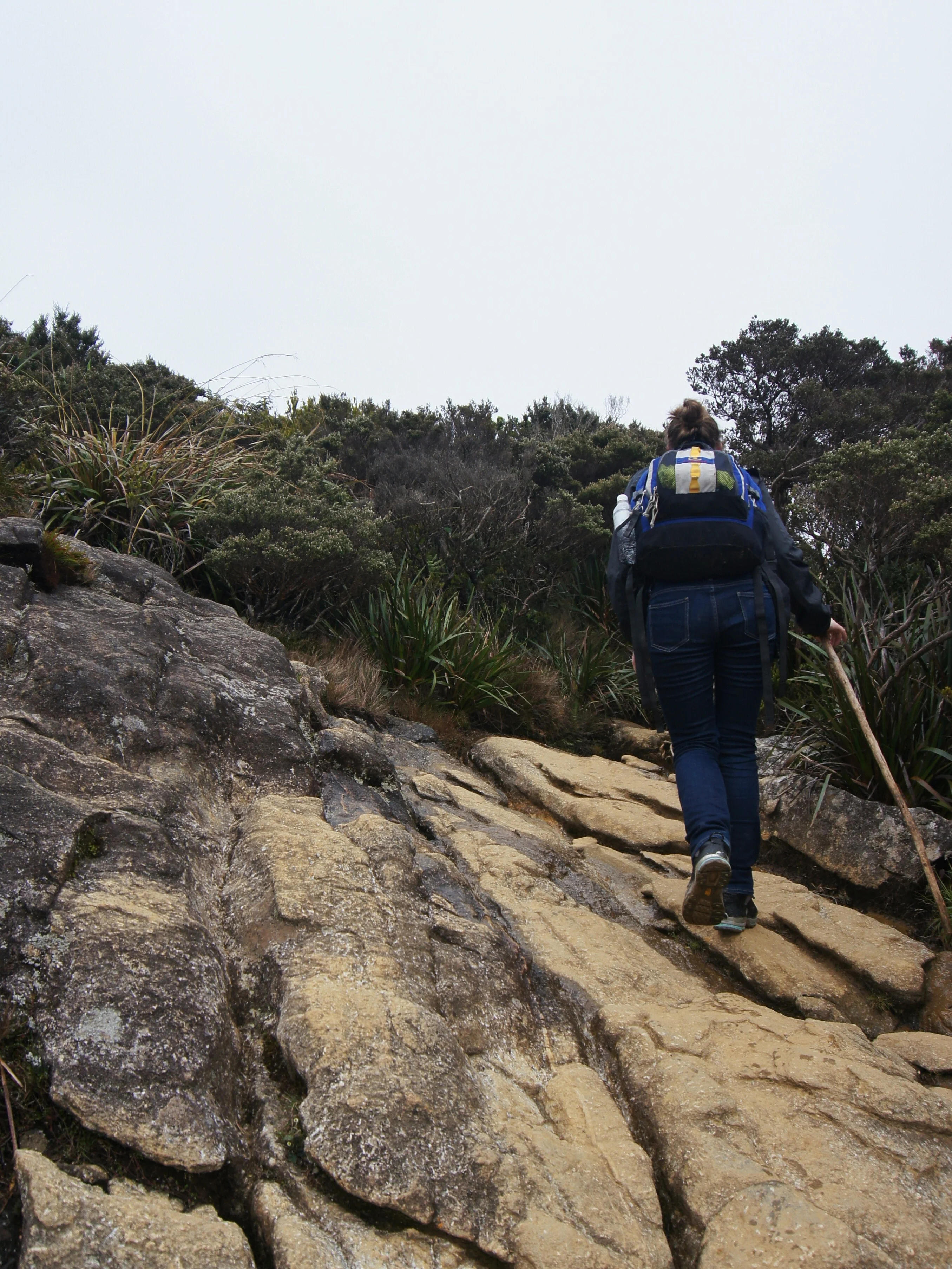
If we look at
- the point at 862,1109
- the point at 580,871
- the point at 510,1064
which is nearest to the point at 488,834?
the point at 580,871

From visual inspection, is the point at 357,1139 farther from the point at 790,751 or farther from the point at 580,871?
the point at 790,751

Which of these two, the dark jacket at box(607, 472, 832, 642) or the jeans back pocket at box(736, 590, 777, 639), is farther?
the dark jacket at box(607, 472, 832, 642)

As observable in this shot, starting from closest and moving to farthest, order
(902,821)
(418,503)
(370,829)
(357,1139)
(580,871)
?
(357,1139), (370,829), (580,871), (902,821), (418,503)

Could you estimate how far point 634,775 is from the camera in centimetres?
648

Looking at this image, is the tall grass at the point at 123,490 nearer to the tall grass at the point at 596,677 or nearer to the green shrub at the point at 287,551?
the green shrub at the point at 287,551

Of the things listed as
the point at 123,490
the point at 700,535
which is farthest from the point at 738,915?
the point at 123,490

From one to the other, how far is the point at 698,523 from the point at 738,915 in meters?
1.70

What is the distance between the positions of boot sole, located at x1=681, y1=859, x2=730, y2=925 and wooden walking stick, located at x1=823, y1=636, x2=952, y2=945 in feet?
3.42

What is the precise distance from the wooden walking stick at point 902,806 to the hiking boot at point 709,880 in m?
1.07

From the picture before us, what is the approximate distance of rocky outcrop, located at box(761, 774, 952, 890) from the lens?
15.7 feet

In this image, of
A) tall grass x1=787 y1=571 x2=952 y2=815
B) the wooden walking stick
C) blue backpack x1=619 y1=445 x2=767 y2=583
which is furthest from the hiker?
tall grass x1=787 y1=571 x2=952 y2=815

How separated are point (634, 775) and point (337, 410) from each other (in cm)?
789

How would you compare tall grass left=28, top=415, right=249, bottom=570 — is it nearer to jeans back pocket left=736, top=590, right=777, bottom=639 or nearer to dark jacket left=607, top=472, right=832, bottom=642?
dark jacket left=607, top=472, right=832, bottom=642

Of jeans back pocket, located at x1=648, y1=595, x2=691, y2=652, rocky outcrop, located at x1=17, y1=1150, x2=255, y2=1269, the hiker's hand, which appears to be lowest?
rocky outcrop, located at x1=17, y1=1150, x2=255, y2=1269
